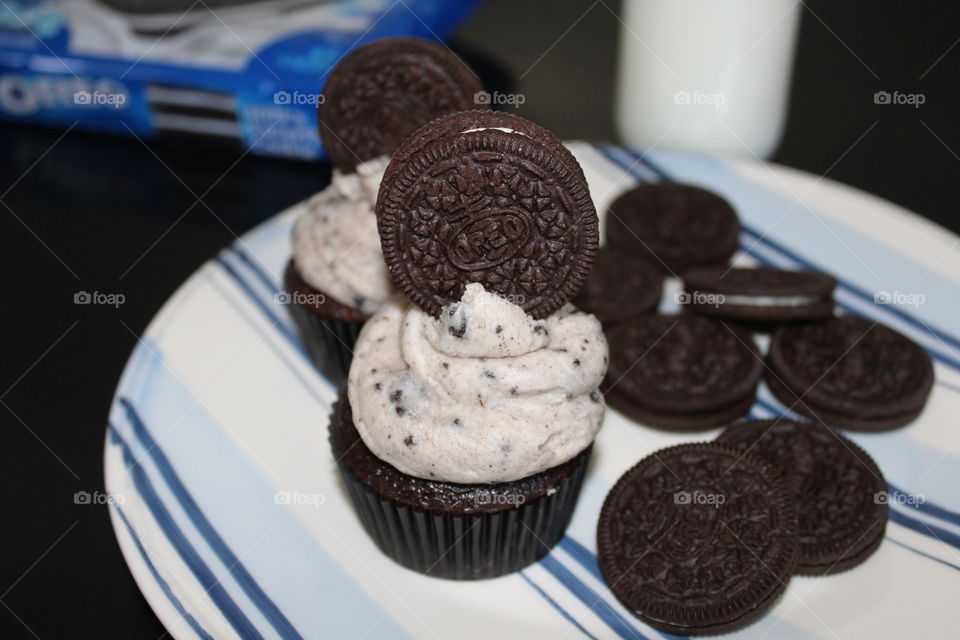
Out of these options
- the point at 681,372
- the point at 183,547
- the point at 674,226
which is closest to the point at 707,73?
the point at 674,226

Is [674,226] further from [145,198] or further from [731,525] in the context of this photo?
[145,198]

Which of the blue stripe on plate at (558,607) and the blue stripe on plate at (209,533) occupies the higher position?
the blue stripe on plate at (209,533)

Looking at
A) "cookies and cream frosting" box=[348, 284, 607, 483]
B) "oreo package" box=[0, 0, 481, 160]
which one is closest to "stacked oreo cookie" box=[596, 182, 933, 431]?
"cookies and cream frosting" box=[348, 284, 607, 483]

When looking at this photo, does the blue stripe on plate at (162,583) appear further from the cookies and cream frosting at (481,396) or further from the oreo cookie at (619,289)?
the oreo cookie at (619,289)

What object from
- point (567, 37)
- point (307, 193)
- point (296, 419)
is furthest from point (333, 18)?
point (296, 419)

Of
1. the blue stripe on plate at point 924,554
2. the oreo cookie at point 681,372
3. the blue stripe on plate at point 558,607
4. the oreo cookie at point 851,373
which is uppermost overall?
the oreo cookie at point 681,372

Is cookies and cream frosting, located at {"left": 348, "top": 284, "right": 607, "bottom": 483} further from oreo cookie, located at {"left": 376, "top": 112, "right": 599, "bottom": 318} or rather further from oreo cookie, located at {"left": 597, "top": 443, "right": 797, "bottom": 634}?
oreo cookie, located at {"left": 597, "top": 443, "right": 797, "bottom": 634}

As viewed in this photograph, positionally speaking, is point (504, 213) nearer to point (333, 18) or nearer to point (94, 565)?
point (94, 565)

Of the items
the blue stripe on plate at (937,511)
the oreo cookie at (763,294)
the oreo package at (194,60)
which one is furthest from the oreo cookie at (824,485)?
the oreo package at (194,60)
